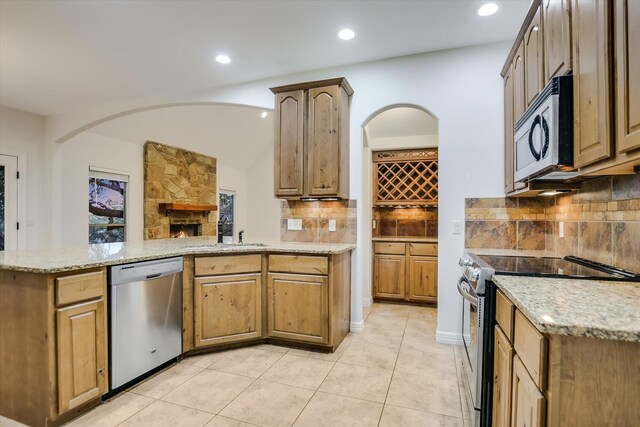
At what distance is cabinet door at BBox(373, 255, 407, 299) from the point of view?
13.7 feet

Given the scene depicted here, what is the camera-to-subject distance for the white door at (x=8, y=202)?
4352 millimetres

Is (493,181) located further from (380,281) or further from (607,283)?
(380,281)

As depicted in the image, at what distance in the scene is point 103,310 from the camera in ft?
6.43

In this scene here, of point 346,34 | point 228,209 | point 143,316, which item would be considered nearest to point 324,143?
point 346,34

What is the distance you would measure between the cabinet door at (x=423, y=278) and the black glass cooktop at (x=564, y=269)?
204 centimetres

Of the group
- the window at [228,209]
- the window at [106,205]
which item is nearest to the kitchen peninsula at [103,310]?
the window at [106,205]

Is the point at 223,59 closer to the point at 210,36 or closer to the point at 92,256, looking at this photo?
the point at 210,36

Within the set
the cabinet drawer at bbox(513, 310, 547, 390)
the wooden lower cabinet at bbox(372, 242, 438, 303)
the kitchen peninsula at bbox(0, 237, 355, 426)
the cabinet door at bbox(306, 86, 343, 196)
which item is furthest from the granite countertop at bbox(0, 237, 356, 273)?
the cabinet drawer at bbox(513, 310, 547, 390)

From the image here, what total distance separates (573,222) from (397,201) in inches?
96.8

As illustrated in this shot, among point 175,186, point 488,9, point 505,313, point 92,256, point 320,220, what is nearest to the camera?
point 505,313

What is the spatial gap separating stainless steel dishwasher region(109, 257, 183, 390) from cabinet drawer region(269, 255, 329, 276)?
766mm

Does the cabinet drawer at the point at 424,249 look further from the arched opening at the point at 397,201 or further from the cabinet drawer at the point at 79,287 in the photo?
the cabinet drawer at the point at 79,287

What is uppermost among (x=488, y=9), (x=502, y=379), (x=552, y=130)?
(x=488, y=9)

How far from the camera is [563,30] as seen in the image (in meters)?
1.50
